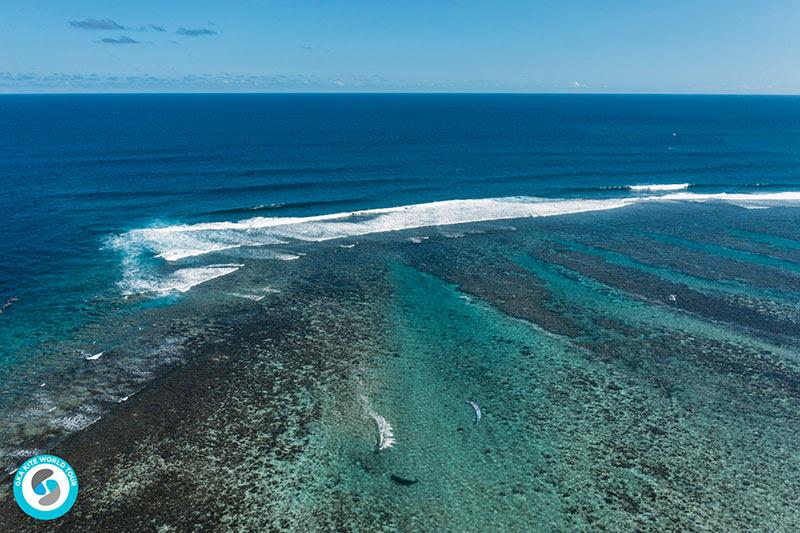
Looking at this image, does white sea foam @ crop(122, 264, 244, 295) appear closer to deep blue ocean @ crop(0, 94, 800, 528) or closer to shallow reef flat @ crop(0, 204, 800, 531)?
deep blue ocean @ crop(0, 94, 800, 528)

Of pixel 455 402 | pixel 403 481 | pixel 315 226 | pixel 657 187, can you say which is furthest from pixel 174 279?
pixel 657 187

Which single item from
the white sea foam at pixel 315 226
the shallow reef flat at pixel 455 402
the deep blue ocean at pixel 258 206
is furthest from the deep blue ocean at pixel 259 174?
the shallow reef flat at pixel 455 402

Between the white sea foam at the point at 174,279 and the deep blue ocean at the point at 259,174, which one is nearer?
the white sea foam at the point at 174,279

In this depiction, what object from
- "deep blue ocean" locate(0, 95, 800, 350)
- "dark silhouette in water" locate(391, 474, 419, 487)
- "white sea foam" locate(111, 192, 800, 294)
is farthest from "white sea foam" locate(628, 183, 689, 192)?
"dark silhouette in water" locate(391, 474, 419, 487)

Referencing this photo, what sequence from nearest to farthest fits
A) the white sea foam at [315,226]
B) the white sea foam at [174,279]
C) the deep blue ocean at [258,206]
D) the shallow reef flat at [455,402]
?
the shallow reef flat at [455,402], the deep blue ocean at [258,206], the white sea foam at [174,279], the white sea foam at [315,226]

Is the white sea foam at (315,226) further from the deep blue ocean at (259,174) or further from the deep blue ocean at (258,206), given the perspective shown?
the deep blue ocean at (259,174)

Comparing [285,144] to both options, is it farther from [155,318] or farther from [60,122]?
[60,122]
